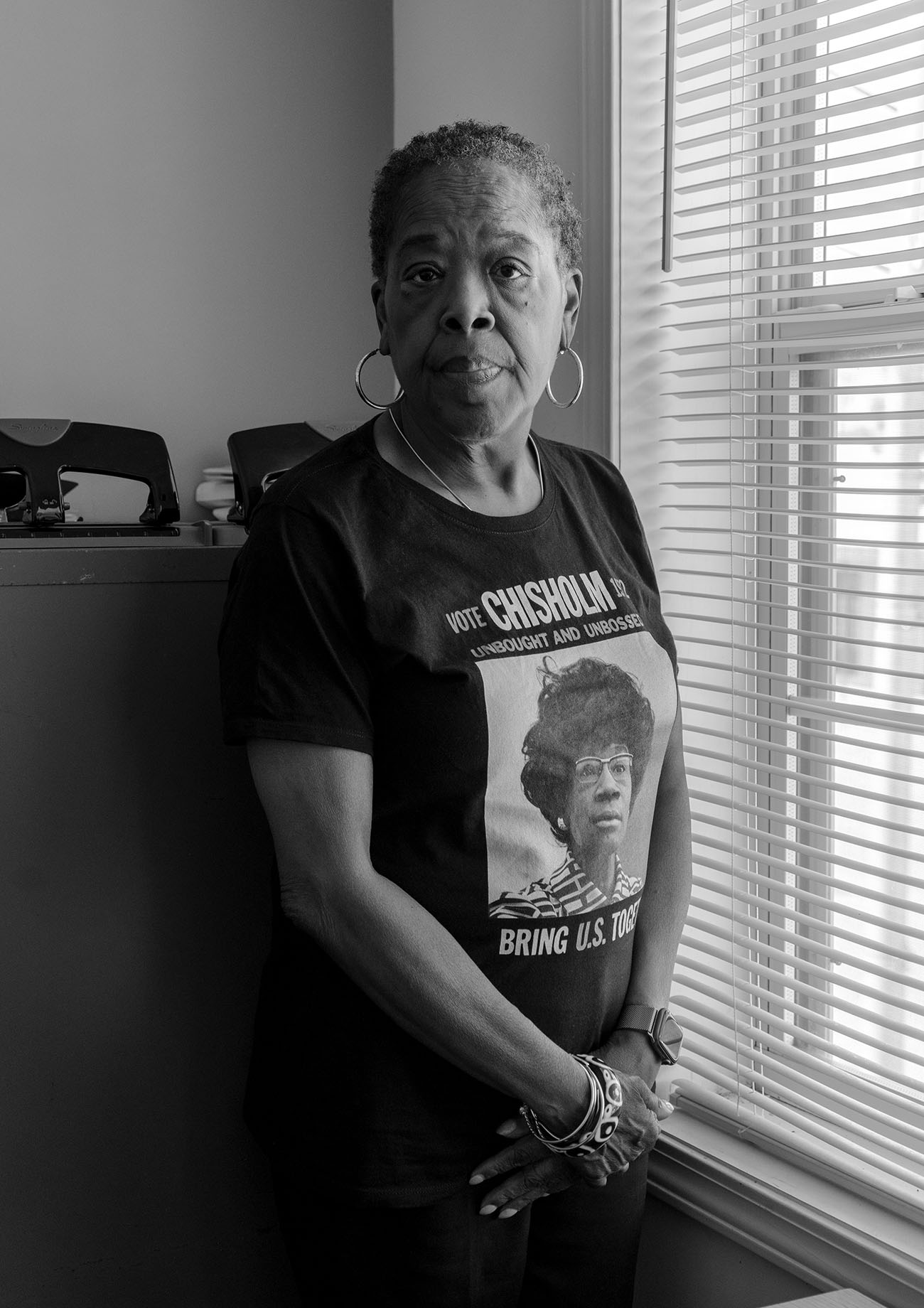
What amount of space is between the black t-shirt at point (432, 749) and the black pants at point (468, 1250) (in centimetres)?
5

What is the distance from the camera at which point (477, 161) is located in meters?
1.30

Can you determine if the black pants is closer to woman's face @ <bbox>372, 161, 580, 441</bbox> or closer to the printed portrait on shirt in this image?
the printed portrait on shirt

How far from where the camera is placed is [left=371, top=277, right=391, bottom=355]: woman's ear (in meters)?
1.37

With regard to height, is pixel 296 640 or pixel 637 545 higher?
pixel 637 545

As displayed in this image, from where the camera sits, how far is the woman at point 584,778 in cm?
127

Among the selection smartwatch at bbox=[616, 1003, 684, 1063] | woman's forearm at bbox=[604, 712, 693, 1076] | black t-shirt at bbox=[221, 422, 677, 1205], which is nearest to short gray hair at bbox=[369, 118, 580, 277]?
black t-shirt at bbox=[221, 422, 677, 1205]

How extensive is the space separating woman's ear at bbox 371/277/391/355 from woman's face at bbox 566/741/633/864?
52cm

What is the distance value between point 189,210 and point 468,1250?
1.79 m

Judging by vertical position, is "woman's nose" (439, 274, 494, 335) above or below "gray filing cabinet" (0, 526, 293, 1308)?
above

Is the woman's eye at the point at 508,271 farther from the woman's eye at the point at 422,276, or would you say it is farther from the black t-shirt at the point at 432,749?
the black t-shirt at the point at 432,749

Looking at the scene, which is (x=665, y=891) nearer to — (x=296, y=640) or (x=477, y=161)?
(x=296, y=640)

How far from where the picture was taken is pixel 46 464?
5.44 feet

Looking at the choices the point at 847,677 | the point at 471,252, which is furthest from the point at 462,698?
the point at 847,677

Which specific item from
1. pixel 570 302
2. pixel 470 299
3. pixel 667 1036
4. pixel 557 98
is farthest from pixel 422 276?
pixel 667 1036
